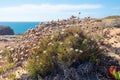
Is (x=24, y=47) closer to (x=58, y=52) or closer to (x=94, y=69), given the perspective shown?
(x=58, y=52)

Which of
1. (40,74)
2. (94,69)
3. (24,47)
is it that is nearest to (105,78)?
(94,69)

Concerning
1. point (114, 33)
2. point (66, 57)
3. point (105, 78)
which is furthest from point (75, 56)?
point (114, 33)

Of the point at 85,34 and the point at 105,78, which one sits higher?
the point at 85,34

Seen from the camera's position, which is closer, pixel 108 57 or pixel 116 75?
pixel 116 75

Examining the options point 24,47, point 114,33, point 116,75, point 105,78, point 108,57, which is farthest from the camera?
point 114,33

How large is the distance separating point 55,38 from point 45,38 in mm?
340

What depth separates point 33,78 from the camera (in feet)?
31.4

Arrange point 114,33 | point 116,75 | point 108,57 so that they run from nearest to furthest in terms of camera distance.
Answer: point 116,75
point 108,57
point 114,33

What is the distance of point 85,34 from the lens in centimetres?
1038

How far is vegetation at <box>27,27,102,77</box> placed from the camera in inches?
370

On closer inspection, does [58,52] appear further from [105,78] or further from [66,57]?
[105,78]

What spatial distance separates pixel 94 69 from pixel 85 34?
1.22 metres

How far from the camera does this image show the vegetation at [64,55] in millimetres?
9391

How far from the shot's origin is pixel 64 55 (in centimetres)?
934
